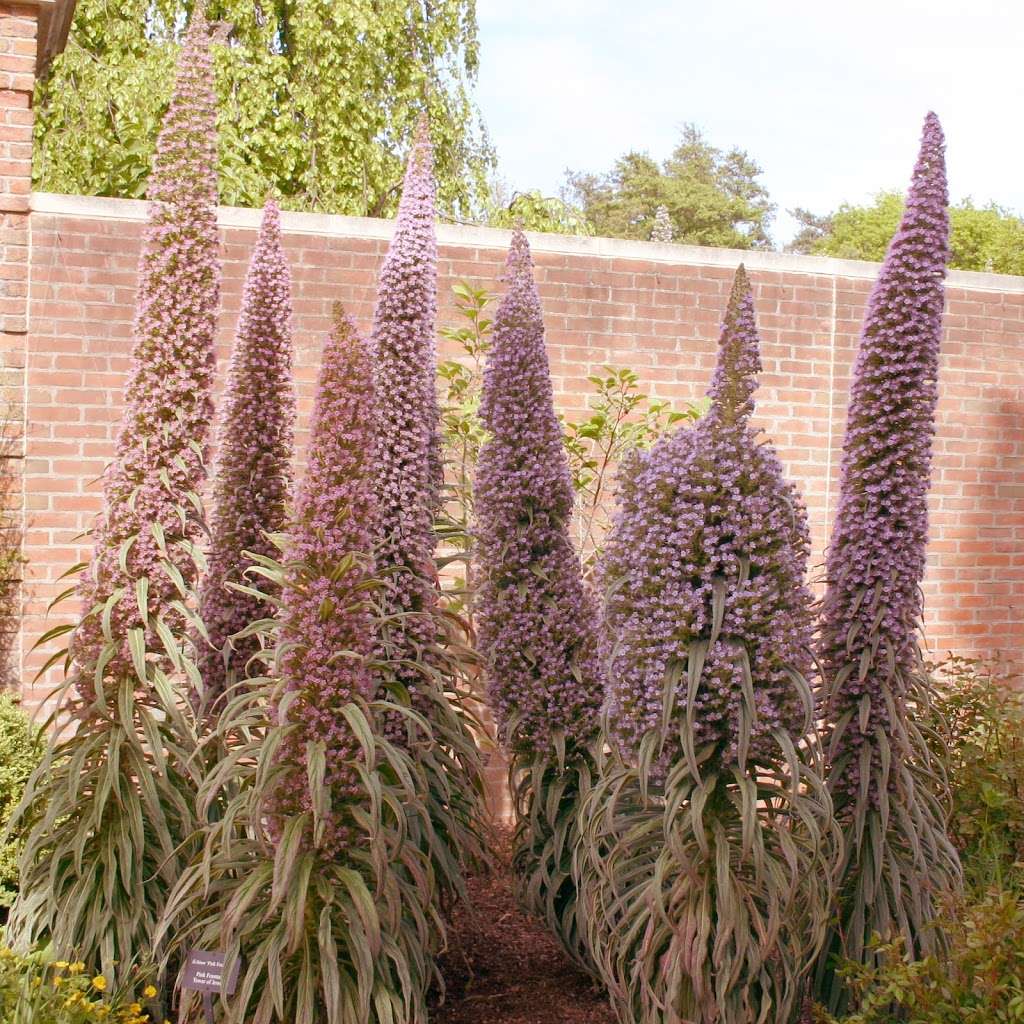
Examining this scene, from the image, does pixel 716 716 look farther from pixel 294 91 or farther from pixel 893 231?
pixel 893 231

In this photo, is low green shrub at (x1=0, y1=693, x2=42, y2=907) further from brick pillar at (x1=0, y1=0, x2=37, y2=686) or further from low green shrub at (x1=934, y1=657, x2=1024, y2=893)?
low green shrub at (x1=934, y1=657, x2=1024, y2=893)

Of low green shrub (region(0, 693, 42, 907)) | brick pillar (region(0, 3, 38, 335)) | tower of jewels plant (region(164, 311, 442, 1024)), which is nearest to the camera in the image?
tower of jewels plant (region(164, 311, 442, 1024))

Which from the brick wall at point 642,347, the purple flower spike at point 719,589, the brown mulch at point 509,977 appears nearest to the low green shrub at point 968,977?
the purple flower spike at point 719,589

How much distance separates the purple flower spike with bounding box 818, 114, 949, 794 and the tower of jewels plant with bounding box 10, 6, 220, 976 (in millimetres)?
2000

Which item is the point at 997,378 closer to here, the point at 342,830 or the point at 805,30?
the point at 342,830

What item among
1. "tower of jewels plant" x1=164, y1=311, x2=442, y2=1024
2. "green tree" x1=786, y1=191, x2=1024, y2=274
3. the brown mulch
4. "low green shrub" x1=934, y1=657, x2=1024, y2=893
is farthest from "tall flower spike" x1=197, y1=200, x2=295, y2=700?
"green tree" x1=786, y1=191, x2=1024, y2=274

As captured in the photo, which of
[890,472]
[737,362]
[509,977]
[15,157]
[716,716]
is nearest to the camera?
[716,716]

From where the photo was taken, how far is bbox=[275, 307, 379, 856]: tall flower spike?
2770 mm

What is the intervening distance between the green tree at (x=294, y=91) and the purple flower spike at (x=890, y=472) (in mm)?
8387

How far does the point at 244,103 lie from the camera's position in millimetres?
12719

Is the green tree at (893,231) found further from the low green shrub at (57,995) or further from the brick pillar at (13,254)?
the low green shrub at (57,995)

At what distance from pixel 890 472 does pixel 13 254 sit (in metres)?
4.08

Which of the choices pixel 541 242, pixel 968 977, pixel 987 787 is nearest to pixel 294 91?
pixel 541 242

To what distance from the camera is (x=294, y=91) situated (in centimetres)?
1280
